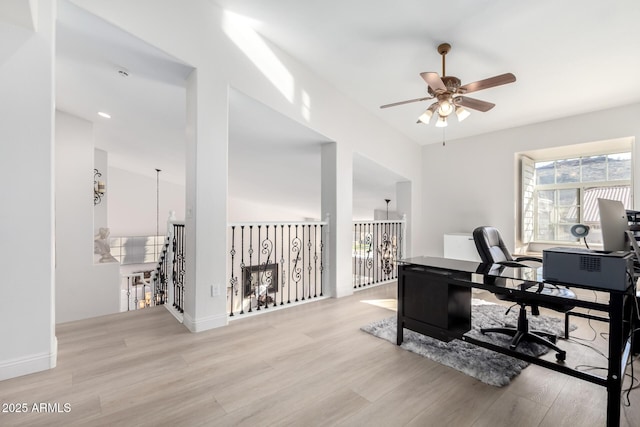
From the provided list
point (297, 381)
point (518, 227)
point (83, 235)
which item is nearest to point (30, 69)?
point (297, 381)

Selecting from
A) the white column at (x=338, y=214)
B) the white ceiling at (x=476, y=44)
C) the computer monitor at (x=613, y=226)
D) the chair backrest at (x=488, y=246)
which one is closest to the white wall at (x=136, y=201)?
the white column at (x=338, y=214)

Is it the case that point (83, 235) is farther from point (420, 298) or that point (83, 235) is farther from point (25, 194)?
point (420, 298)

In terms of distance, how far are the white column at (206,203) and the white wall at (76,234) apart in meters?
3.25

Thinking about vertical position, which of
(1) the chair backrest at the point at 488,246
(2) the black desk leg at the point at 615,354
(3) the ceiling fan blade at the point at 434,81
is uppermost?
(3) the ceiling fan blade at the point at 434,81

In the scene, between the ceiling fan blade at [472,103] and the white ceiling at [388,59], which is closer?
the white ceiling at [388,59]

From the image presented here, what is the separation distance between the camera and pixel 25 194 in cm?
208

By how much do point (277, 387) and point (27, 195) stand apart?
226cm

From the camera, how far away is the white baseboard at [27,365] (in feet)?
6.60

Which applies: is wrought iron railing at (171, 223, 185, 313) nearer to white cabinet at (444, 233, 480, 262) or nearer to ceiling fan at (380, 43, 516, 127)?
ceiling fan at (380, 43, 516, 127)

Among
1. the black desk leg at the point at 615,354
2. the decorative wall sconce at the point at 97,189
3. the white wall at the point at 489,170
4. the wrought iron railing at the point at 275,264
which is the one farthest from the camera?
the decorative wall sconce at the point at 97,189

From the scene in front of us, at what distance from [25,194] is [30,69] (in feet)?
2.96

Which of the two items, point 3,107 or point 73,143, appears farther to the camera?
point 73,143

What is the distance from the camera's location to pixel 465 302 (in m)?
2.47

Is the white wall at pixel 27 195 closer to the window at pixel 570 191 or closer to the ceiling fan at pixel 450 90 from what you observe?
the ceiling fan at pixel 450 90
